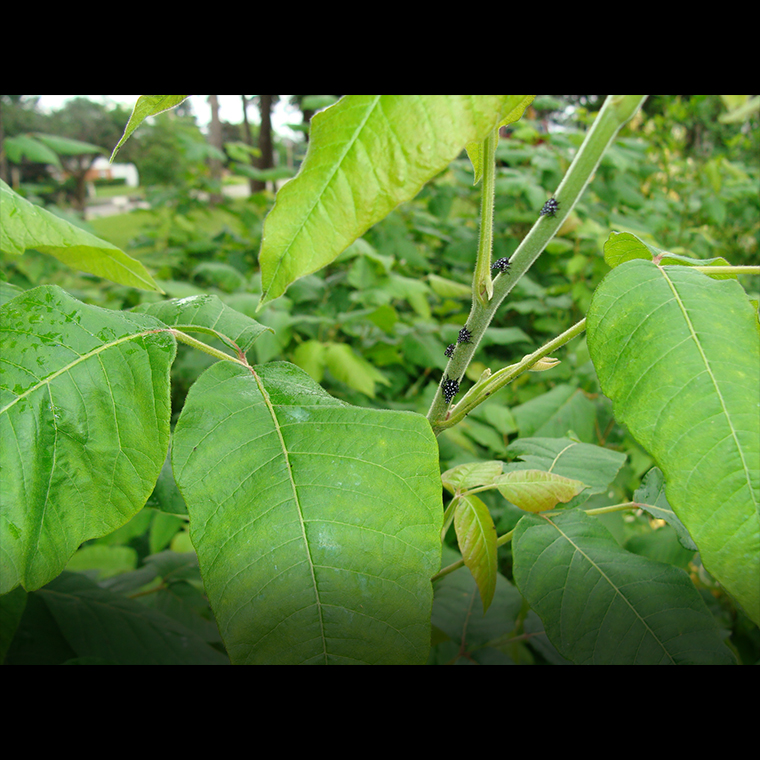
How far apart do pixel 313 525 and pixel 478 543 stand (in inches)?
11.2

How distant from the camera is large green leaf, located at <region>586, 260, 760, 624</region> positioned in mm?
404

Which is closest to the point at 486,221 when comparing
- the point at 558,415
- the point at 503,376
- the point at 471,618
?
the point at 503,376

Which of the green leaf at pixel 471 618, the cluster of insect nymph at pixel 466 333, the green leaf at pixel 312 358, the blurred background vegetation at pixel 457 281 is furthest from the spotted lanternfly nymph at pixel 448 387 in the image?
the green leaf at pixel 312 358

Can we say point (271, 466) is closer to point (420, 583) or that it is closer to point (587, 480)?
point (420, 583)

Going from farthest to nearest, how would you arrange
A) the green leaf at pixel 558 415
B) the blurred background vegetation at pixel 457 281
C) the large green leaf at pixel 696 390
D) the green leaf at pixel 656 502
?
the blurred background vegetation at pixel 457 281
the green leaf at pixel 558 415
the green leaf at pixel 656 502
the large green leaf at pixel 696 390

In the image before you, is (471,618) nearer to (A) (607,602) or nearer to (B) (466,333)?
(A) (607,602)

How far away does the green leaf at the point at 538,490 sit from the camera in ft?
2.14

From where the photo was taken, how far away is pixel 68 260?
734mm

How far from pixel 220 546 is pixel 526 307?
2.36 meters

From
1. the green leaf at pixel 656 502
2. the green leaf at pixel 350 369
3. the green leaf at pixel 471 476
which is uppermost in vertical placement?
the green leaf at pixel 471 476

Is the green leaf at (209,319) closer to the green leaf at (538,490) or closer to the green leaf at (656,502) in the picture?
the green leaf at (538,490)

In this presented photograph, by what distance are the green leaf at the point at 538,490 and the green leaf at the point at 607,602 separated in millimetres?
40
